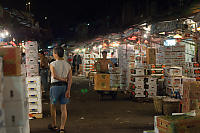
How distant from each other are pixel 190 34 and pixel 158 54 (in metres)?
2.96

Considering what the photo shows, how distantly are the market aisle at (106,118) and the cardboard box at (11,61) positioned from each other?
3759mm

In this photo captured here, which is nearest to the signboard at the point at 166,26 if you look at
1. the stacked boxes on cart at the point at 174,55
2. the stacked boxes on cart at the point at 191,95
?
the stacked boxes on cart at the point at 174,55

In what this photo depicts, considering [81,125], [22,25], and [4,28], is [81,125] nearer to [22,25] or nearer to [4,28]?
[4,28]

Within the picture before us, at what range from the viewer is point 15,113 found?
296 cm

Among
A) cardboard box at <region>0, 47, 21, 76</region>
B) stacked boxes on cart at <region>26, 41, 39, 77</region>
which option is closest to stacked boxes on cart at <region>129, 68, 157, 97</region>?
stacked boxes on cart at <region>26, 41, 39, 77</region>

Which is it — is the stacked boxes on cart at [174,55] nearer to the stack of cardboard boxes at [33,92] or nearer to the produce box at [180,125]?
the stack of cardboard boxes at [33,92]

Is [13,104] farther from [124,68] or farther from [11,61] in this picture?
[124,68]

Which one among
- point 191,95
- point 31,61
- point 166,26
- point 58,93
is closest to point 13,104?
point 58,93

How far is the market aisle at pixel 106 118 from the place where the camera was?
669 cm

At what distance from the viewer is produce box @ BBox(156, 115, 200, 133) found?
349cm

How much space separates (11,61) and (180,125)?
248 cm

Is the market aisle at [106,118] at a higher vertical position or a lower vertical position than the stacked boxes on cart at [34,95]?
lower

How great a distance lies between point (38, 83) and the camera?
26.9ft

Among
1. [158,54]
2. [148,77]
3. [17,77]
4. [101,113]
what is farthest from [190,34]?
[17,77]
